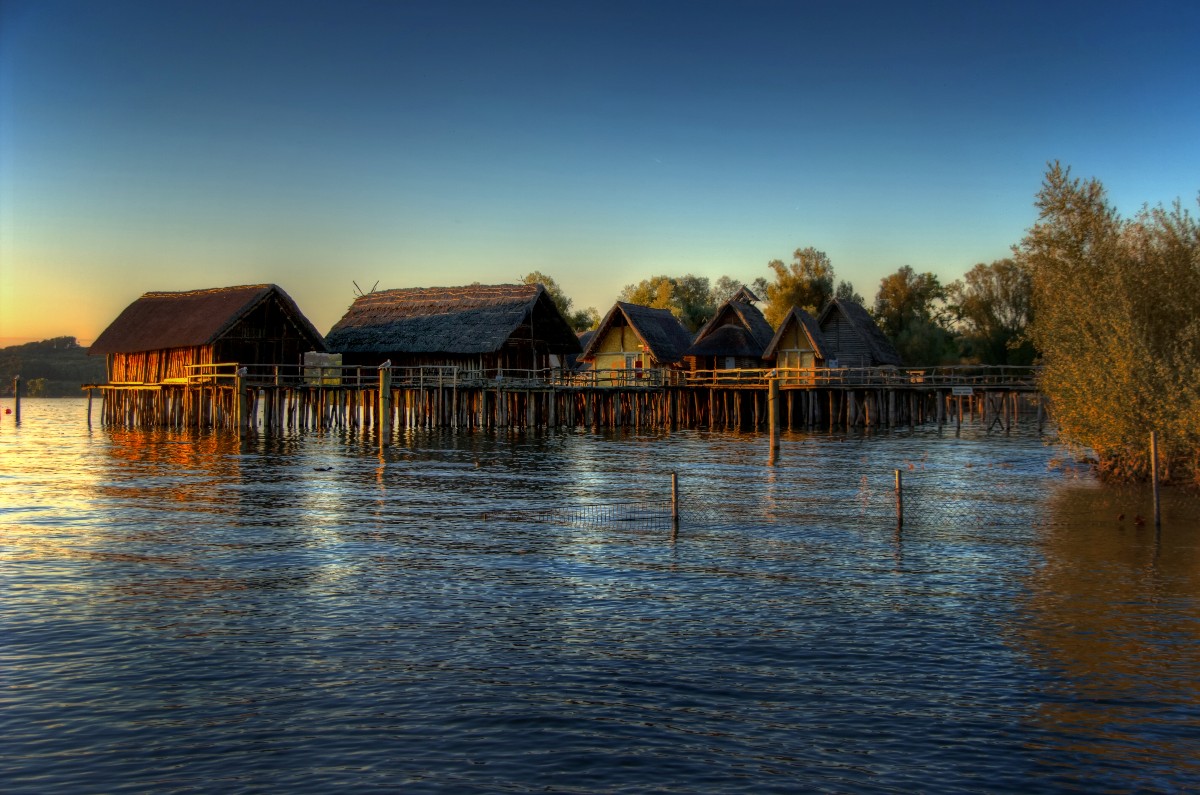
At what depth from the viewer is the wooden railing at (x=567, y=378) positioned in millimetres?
47906

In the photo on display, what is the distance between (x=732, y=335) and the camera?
197 ft

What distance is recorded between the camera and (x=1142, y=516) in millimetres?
20047

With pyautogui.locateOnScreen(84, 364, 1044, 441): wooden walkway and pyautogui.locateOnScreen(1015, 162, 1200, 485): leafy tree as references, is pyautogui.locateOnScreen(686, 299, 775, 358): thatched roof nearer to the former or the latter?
pyautogui.locateOnScreen(84, 364, 1044, 441): wooden walkway

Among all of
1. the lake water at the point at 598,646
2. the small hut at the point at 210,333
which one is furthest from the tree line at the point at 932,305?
the lake water at the point at 598,646

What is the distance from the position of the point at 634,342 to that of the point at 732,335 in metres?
6.01

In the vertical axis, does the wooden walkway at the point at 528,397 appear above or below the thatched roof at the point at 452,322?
below

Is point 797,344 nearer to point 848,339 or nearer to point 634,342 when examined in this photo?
point 848,339

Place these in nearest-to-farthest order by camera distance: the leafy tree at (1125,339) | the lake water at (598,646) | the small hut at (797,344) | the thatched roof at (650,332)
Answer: the lake water at (598,646)
the leafy tree at (1125,339)
the small hut at (797,344)
the thatched roof at (650,332)

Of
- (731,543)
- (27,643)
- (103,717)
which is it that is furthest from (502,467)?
(103,717)

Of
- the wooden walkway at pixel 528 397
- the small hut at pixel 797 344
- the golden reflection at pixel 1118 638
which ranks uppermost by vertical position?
the small hut at pixel 797 344

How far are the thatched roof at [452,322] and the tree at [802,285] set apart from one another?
2567 centimetres

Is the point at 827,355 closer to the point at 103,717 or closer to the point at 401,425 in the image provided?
the point at 401,425

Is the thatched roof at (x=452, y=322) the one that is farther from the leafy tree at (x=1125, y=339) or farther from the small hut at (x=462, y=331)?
the leafy tree at (x=1125, y=339)

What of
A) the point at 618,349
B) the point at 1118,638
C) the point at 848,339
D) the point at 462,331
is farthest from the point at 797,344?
the point at 1118,638
